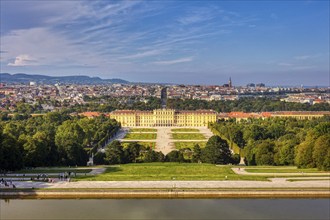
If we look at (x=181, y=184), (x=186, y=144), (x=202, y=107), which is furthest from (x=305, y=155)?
(x=202, y=107)

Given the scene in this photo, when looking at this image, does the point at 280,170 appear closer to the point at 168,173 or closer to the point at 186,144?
the point at 168,173

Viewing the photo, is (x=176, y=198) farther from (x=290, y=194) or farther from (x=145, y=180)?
(x=290, y=194)

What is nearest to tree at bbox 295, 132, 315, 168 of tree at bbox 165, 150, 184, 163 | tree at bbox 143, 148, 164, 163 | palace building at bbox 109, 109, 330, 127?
tree at bbox 165, 150, 184, 163

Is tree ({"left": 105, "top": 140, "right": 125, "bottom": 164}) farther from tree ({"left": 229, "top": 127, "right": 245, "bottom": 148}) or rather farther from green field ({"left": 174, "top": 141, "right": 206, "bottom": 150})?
tree ({"left": 229, "top": 127, "right": 245, "bottom": 148})

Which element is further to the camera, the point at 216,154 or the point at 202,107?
the point at 202,107

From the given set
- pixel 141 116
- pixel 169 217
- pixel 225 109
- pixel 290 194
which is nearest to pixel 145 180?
pixel 169 217
